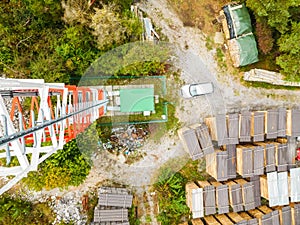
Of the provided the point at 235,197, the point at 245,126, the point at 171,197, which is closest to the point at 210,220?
the point at 235,197

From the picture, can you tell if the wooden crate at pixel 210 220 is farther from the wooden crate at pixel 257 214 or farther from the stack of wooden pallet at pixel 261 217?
the wooden crate at pixel 257 214

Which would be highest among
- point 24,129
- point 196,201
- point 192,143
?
point 24,129

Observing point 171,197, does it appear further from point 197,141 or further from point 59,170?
point 59,170

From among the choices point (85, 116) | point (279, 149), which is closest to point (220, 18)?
point (279, 149)

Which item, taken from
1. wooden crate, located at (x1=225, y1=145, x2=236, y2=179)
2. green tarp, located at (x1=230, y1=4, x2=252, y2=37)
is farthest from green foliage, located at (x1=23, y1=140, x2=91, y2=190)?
green tarp, located at (x1=230, y1=4, x2=252, y2=37)

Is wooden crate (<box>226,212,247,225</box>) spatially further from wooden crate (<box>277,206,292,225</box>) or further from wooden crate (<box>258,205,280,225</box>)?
wooden crate (<box>277,206,292,225</box>)

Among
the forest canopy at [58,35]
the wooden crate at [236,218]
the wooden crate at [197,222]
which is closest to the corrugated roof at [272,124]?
the wooden crate at [236,218]
